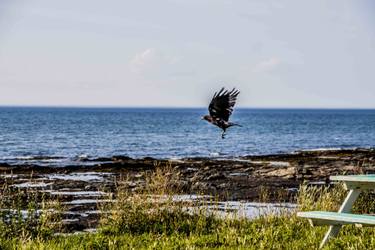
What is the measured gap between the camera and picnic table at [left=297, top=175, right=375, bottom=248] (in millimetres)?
9305

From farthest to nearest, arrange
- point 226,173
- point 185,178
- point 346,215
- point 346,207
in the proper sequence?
point 226,173, point 185,178, point 346,207, point 346,215

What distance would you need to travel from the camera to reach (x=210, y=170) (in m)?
31.4

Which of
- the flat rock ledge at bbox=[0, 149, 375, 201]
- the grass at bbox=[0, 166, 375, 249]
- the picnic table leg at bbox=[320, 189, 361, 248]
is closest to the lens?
the picnic table leg at bbox=[320, 189, 361, 248]

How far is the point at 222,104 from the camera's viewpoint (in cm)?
1197

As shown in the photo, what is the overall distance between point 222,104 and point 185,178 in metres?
16.1

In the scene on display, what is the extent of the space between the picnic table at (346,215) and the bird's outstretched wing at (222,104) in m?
2.63

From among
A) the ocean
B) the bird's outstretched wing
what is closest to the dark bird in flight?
the bird's outstretched wing

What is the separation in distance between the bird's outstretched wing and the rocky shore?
4362mm

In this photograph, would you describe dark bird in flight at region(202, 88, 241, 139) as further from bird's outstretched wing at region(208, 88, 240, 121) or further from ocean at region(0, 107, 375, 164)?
ocean at region(0, 107, 375, 164)

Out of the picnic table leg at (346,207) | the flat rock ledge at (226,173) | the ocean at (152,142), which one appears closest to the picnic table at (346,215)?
the picnic table leg at (346,207)

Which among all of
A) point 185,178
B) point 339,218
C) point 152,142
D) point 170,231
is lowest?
point 152,142

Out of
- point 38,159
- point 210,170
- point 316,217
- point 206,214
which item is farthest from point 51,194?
point 38,159

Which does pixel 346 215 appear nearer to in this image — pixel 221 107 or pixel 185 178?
pixel 221 107

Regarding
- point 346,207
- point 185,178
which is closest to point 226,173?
point 185,178
